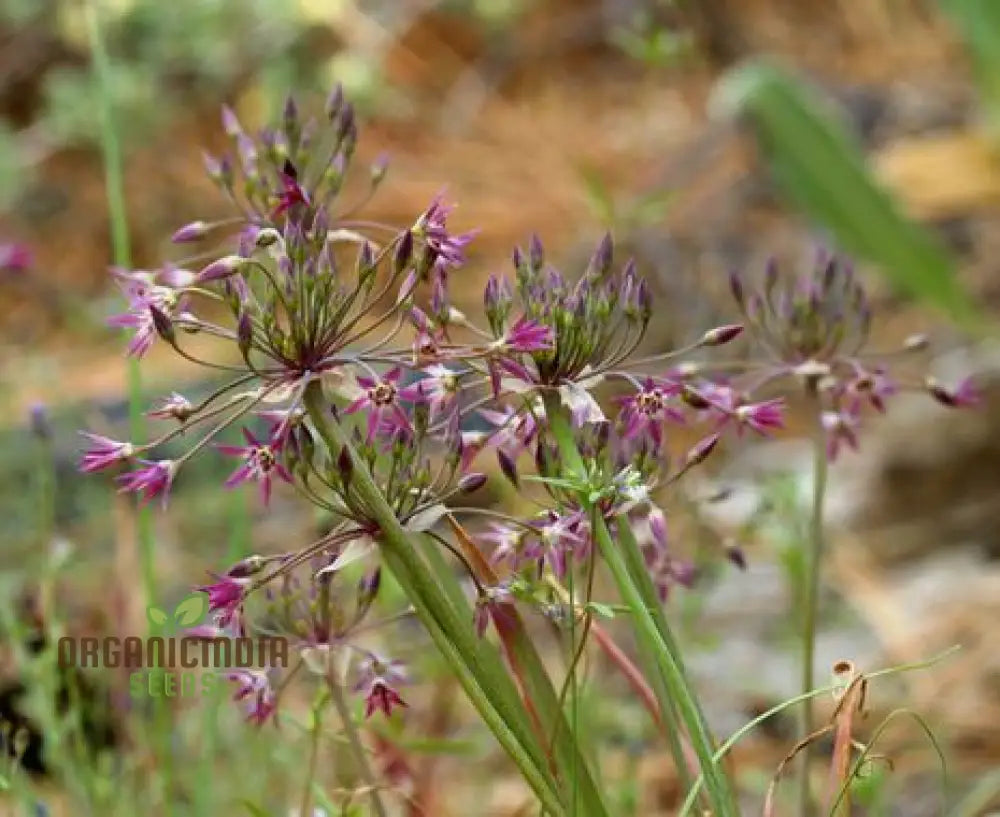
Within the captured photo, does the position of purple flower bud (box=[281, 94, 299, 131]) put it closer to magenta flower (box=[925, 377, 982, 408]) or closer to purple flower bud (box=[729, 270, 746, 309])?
purple flower bud (box=[729, 270, 746, 309])

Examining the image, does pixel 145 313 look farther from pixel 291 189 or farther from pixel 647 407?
pixel 647 407

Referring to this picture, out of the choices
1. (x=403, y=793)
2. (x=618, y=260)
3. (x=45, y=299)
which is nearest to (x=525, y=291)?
(x=403, y=793)

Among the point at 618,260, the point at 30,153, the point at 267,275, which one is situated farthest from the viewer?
the point at 30,153

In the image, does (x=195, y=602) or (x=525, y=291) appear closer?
(x=525, y=291)

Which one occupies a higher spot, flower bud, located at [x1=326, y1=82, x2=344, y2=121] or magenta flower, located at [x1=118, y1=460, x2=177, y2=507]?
flower bud, located at [x1=326, y1=82, x2=344, y2=121]

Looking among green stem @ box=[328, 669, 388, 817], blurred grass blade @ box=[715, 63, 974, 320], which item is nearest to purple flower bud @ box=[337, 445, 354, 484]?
green stem @ box=[328, 669, 388, 817]

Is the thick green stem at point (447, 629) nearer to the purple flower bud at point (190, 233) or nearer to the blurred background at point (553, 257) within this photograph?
the purple flower bud at point (190, 233)

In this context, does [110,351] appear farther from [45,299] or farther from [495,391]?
[495,391]
